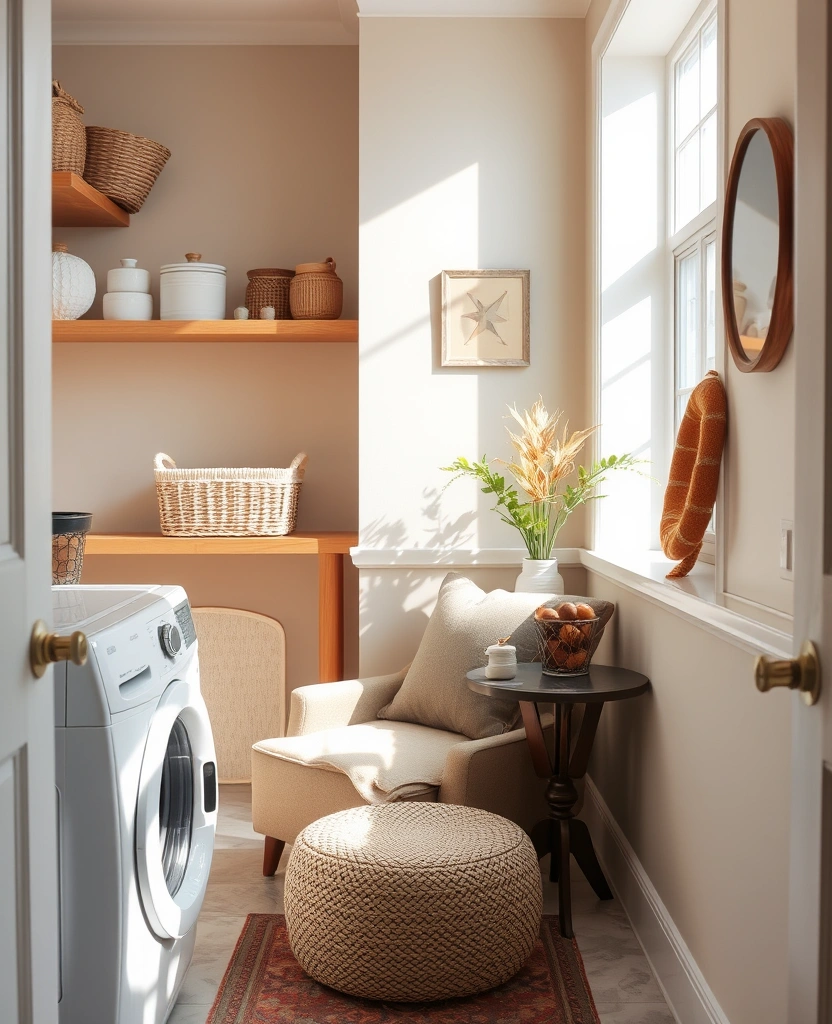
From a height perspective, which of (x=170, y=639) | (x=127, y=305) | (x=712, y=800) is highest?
(x=127, y=305)

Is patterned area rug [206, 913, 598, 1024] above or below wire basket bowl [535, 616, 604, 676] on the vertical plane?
below

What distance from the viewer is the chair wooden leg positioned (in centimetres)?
286

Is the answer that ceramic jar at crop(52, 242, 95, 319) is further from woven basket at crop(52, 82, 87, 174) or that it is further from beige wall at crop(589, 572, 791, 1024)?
beige wall at crop(589, 572, 791, 1024)

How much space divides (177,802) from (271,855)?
782 mm

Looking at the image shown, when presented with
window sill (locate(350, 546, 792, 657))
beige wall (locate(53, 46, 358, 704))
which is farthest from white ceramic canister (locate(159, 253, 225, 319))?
window sill (locate(350, 546, 792, 657))

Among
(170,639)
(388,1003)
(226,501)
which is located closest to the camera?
(170,639)

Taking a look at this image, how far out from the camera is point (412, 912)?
6.73 feet

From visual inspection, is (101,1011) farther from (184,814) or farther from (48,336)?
(48,336)

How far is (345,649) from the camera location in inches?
149

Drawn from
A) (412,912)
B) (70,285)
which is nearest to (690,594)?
(412,912)

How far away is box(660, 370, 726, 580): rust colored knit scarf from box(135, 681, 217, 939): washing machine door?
46.2 inches

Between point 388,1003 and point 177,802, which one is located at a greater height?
point 177,802

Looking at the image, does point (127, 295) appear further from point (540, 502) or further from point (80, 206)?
point (540, 502)

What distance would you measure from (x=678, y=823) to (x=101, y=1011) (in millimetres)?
1245
